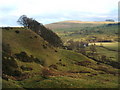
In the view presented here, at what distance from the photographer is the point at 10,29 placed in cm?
9800

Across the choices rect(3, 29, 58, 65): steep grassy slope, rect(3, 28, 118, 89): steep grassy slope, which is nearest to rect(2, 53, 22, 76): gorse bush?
rect(3, 28, 118, 89): steep grassy slope

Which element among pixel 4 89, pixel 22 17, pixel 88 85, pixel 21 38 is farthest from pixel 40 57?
pixel 22 17

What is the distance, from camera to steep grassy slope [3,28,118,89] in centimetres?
5478

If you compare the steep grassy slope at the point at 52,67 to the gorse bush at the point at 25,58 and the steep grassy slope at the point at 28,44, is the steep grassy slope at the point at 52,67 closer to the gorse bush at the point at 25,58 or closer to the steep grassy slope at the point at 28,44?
the steep grassy slope at the point at 28,44

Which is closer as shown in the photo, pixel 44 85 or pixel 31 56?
pixel 44 85

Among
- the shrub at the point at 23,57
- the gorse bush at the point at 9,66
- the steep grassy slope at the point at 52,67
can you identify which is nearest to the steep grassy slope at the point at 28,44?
the steep grassy slope at the point at 52,67

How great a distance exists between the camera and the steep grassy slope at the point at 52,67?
54.8m

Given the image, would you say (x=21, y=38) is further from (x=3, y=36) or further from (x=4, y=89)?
(x=4, y=89)

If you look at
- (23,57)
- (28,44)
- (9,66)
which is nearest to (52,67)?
(23,57)

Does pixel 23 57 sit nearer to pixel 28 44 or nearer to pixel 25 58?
pixel 25 58

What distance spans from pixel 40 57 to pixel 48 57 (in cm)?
409

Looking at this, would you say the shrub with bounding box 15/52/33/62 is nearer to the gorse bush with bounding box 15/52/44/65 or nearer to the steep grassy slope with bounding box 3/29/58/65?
the gorse bush with bounding box 15/52/44/65

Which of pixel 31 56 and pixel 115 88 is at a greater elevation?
pixel 31 56

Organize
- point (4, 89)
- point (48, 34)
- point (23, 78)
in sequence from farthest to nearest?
point (48, 34) → point (23, 78) → point (4, 89)
